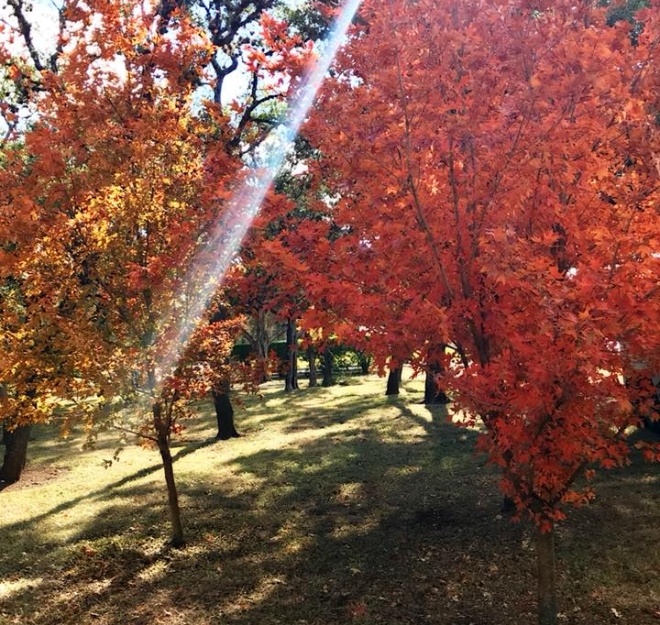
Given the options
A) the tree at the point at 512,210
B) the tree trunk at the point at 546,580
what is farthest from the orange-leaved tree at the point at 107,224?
the tree trunk at the point at 546,580

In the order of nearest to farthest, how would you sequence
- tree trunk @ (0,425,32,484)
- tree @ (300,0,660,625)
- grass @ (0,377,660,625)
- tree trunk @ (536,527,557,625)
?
tree @ (300,0,660,625) → tree trunk @ (536,527,557,625) → grass @ (0,377,660,625) → tree trunk @ (0,425,32,484)

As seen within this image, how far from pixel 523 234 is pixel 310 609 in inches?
160

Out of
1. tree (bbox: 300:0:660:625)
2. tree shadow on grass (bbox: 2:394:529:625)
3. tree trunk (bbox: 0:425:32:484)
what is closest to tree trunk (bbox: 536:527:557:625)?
tree (bbox: 300:0:660:625)

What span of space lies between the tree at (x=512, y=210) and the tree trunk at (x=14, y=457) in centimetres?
984

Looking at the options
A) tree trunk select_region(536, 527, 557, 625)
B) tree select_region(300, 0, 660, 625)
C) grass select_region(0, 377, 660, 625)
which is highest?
tree select_region(300, 0, 660, 625)

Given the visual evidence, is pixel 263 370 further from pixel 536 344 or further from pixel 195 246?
pixel 536 344

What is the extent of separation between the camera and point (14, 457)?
466 inches

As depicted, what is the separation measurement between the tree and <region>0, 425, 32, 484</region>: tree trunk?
387 inches

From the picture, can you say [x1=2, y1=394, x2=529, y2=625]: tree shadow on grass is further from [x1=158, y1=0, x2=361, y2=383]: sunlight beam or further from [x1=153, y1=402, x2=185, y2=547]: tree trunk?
[x1=158, y1=0, x2=361, y2=383]: sunlight beam

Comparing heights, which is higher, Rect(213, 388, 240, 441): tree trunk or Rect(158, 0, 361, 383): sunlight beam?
Rect(158, 0, 361, 383): sunlight beam

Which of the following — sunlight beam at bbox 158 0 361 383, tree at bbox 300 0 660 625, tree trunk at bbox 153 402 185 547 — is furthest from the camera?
tree trunk at bbox 153 402 185 547

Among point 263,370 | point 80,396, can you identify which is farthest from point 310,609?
point 80,396

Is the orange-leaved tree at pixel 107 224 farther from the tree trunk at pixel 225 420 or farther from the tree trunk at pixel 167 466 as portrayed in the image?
the tree trunk at pixel 225 420

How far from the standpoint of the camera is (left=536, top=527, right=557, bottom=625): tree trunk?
464 centimetres
